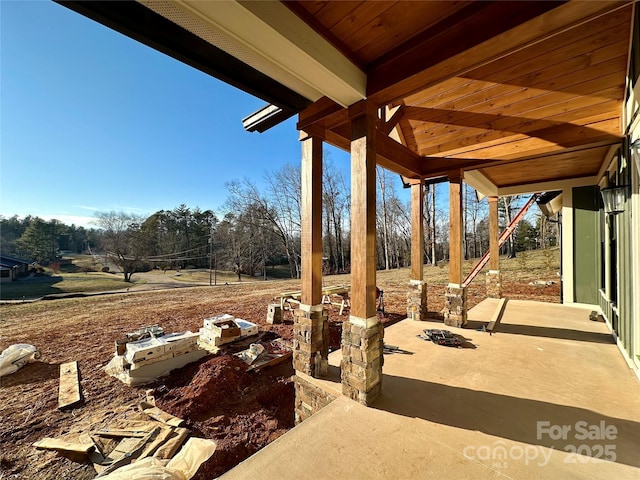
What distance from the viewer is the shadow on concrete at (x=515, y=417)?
183 cm

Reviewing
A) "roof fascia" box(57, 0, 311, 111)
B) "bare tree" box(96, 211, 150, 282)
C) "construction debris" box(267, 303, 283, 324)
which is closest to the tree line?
"bare tree" box(96, 211, 150, 282)

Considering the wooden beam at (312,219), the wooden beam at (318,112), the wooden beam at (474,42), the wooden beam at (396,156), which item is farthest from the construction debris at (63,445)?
the wooden beam at (396,156)

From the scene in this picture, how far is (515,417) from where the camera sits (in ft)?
7.05

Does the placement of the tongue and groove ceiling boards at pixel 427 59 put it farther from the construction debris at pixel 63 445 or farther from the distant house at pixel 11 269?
the distant house at pixel 11 269

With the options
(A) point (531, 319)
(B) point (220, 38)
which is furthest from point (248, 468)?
(A) point (531, 319)

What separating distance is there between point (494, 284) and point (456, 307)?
10.8 feet

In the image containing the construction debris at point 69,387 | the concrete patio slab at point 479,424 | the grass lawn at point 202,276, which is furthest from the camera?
the grass lawn at point 202,276

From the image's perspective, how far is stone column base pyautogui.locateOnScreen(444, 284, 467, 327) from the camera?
4375 millimetres

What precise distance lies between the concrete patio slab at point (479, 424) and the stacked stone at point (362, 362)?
114mm

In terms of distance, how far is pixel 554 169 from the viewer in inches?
205

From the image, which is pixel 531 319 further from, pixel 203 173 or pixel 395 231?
pixel 203 173

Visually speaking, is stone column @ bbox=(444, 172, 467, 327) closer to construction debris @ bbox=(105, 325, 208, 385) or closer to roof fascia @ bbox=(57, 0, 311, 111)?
roof fascia @ bbox=(57, 0, 311, 111)

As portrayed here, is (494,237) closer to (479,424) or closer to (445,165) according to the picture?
(445,165)

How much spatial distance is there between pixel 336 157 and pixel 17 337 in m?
20.2
